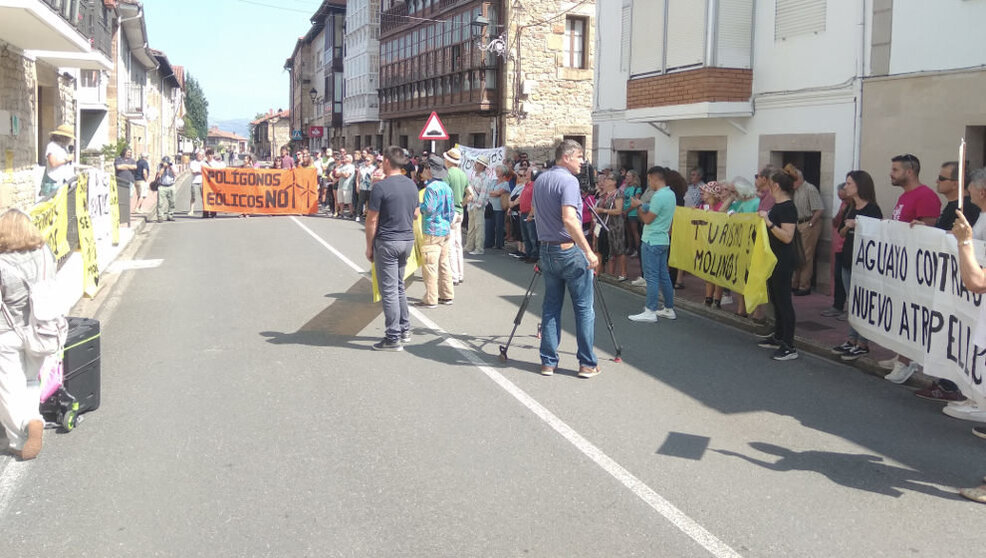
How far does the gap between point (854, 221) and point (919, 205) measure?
2.08ft

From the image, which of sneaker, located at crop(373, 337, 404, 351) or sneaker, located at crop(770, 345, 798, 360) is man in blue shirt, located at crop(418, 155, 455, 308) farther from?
sneaker, located at crop(770, 345, 798, 360)

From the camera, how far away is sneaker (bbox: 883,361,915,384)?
7.93 m

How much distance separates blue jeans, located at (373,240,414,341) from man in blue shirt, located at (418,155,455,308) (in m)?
2.08

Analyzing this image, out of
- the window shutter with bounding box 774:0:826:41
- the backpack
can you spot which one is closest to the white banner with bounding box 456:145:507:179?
the window shutter with bounding box 774:0:826:41

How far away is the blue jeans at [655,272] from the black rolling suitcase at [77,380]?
6228 millimetres

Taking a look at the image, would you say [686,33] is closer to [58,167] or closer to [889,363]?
[889,363]

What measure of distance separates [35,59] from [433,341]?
48.9 ft

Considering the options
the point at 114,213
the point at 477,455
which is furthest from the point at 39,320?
the point at 114,213

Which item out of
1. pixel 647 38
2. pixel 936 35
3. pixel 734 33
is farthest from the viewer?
pixel 647 38

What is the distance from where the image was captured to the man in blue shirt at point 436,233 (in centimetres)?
1082

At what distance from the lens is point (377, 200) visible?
8648 millimetres

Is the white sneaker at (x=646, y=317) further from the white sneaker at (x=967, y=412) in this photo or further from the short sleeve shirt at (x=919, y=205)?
the white sneaker at (x=967, y=412)

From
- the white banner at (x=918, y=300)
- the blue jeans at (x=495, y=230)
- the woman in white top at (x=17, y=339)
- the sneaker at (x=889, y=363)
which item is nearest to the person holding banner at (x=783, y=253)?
the white banner at (x=918, y=300)

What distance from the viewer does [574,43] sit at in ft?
109
